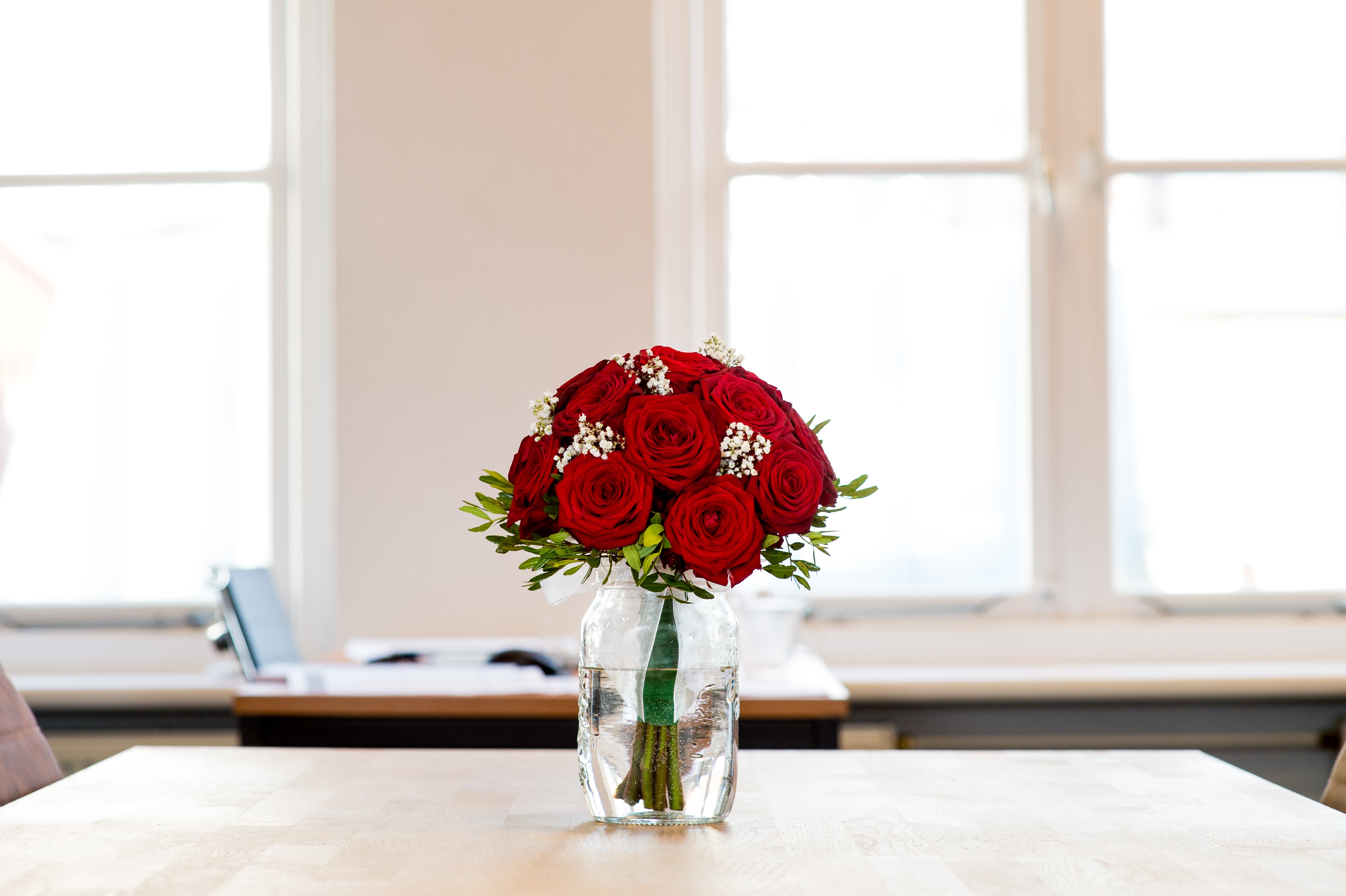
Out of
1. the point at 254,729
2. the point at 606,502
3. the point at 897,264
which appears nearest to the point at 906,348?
the point at 897,264

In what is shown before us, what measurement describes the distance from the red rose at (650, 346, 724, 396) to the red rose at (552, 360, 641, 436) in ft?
0.11

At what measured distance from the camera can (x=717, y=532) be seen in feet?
3.28

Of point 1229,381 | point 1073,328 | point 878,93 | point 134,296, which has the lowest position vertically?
point 1229,381

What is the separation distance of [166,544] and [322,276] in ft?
2.36

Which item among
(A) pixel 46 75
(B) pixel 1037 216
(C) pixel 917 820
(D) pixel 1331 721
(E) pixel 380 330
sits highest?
(A) pixel 46 75

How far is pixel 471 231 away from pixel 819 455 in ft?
5.93

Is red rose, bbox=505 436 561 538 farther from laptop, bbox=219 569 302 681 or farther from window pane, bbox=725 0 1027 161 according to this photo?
window pane, bbox=725 0 1027 161

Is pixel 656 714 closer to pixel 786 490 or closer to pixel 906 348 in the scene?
pixel 786 490

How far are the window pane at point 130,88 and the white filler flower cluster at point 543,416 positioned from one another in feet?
6.89

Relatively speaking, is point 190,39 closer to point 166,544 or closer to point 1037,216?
point 166,544

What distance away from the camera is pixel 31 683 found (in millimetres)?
2570

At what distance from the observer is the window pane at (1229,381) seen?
2922 mm

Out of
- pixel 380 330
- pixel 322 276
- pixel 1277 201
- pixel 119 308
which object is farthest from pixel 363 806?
pixel 1277 201

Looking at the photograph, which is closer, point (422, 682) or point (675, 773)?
point (675, 773)
